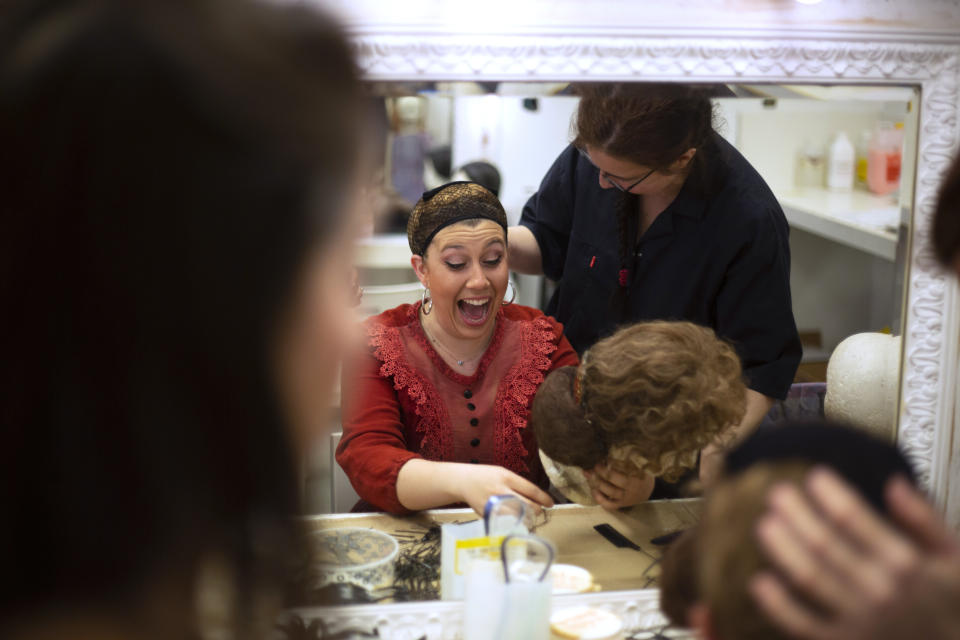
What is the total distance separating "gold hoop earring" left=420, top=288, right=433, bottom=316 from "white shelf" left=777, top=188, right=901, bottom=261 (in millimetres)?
505

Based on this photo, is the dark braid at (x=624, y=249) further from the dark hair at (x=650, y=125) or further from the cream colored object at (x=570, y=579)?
the cream colored object at (x=570, y=579)

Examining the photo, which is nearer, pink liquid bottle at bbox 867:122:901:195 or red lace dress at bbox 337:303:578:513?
pink liquid bottle at bbox 867:122:901:195

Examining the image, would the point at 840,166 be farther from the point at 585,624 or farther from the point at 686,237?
the point at 585,624

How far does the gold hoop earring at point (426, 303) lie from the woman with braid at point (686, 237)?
25cm

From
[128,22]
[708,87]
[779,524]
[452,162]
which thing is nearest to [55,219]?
[128,22]

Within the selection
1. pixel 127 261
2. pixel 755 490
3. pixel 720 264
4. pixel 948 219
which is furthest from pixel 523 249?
pixel 127 261

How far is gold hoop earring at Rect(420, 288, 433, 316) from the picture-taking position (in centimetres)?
129

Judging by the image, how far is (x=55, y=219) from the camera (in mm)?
383

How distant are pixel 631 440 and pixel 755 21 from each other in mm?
465

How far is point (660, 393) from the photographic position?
3.12 feet

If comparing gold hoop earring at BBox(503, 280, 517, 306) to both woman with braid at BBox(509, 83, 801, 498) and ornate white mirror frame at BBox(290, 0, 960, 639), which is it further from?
ornate white mirror frame at BBox(290, 0, 960, 639)

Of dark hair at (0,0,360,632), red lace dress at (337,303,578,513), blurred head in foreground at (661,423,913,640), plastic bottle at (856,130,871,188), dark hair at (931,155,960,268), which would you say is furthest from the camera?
red lace dress at (337,303,578,513)

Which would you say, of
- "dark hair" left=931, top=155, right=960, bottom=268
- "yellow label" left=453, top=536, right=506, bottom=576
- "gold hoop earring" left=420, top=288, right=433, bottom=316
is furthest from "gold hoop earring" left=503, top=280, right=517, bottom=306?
"dark hair" left=931, top=155, right=960, bottom=268

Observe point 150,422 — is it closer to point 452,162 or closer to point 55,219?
point 55,219
